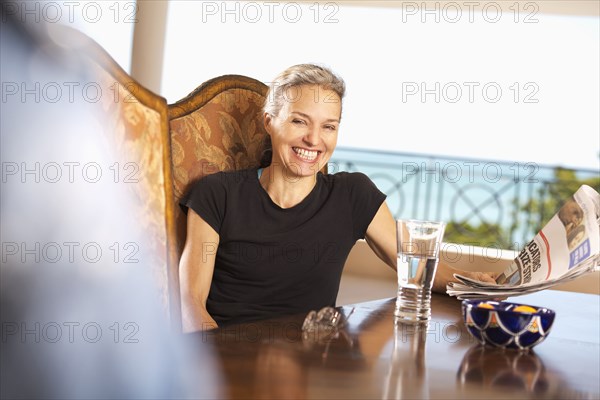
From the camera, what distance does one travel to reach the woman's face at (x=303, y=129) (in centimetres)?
191

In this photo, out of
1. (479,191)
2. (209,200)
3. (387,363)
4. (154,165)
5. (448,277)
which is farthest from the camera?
(479,191)

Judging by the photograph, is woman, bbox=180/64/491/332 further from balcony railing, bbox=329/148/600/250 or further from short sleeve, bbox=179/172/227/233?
balcony railing, bbox=329/148/600/250

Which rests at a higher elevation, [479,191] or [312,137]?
[479,191]

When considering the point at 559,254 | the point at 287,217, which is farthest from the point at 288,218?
the point at 559,254

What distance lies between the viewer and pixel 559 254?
1.31 m

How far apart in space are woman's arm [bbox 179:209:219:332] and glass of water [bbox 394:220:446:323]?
0.53 meters

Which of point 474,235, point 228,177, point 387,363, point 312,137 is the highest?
point 474,235

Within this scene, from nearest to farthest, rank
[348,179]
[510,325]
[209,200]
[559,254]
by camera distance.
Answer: [510,325] < [559,254] < [209,200] < [348,179]

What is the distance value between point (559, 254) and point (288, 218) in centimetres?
74

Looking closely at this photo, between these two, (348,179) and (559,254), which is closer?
(559,254)

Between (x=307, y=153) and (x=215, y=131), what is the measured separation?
237mm

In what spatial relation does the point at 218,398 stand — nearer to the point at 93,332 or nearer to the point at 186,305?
the point at 93,332

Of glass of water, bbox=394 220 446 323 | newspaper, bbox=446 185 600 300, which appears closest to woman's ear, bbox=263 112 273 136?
newspaper, bbox=446 185 600 300

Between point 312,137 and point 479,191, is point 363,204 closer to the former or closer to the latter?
point 312,137
